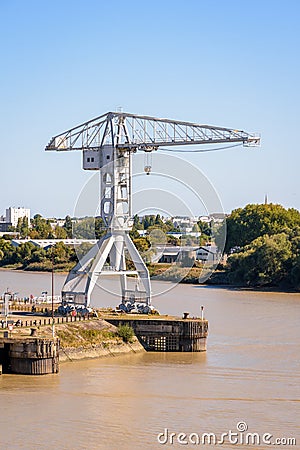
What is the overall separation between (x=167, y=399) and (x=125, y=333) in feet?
28.4

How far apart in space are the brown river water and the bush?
3.40 ft

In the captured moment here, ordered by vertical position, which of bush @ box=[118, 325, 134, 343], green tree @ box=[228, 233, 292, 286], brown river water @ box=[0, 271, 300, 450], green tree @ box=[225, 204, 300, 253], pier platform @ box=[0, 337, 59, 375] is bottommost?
brown river water @ box=[0, 271, 300, 450]

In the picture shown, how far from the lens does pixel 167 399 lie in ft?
87.2

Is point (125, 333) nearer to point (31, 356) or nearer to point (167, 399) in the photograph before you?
point (31, 356)

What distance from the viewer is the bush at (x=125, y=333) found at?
3500 cm

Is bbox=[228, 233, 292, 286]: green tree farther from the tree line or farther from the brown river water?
the brown river water

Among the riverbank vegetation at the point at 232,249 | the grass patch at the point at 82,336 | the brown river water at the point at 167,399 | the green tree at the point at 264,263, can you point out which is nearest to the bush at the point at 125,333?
the grass patch at the point at 82,336

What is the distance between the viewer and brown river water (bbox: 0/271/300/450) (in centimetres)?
2258

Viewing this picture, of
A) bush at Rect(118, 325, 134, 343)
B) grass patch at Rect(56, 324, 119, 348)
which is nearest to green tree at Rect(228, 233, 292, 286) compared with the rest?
bush at Rect(118, 325, 134, 343)

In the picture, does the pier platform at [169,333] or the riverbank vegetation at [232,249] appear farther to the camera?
the riverbank vegetation at [232,249]

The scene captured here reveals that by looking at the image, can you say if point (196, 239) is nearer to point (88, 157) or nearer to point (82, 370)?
point (88, 157)

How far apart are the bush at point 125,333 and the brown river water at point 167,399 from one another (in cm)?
104

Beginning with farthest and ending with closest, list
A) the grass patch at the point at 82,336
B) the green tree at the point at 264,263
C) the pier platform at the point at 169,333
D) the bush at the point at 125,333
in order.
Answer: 1. the green tree at the point at 264,263
2. the pier platform at the point at 169,333
3. the bush at the point at 125,333
4. the grass patch at the point at 82,336

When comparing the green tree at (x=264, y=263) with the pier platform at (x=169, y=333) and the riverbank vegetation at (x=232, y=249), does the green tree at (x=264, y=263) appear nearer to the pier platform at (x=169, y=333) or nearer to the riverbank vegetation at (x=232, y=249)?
the riverbank vegetation at (x=232, y=249)
